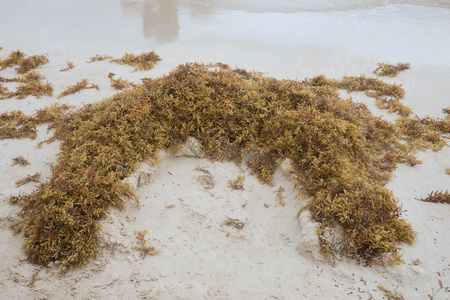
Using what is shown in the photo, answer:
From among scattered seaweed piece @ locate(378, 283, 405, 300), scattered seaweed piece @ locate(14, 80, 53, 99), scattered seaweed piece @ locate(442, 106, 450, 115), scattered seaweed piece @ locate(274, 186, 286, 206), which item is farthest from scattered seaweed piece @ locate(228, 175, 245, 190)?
scattered seaweed piece @ locate(442, 106, 450, 115)

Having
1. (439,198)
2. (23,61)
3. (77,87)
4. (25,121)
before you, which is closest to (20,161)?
(25,121)

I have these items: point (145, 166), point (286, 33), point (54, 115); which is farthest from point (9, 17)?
point (145, 166)

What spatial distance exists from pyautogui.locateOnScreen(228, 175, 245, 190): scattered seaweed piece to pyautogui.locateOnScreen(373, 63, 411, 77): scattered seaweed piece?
6.59m

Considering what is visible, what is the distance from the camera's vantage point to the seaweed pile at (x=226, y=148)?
11.3ft

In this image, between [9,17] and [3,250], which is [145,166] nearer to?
[3,250]

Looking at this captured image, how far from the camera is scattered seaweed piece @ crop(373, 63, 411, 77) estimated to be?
27.8 feet

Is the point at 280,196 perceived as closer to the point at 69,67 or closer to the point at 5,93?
the point at 5,93

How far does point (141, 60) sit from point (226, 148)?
17.9 ft

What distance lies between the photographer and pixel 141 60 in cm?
873

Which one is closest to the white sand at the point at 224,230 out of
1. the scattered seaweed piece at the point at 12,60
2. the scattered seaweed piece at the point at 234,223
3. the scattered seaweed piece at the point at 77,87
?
the scattered seaweed piece at the point at 234,223

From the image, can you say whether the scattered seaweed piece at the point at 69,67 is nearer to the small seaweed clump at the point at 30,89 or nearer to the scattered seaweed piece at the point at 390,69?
the small seaweed clump at the point at 30,89

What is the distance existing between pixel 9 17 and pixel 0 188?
495 inches

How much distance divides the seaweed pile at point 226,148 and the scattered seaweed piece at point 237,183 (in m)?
0.33

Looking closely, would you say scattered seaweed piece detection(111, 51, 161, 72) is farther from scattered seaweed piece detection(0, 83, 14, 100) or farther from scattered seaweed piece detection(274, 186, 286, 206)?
scattered seaweed piece detection(274, 186, 286, 206)
